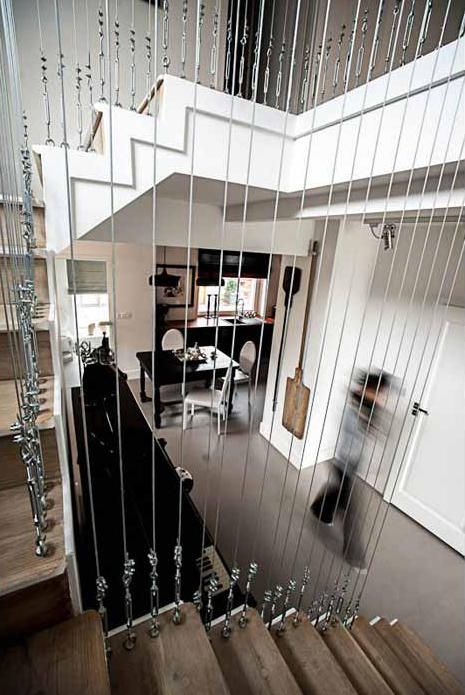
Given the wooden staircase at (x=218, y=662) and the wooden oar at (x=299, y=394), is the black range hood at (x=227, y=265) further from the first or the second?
the wooden staircase at (x=218, y=662)

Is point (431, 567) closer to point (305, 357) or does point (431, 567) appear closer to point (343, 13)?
point (305, 357)

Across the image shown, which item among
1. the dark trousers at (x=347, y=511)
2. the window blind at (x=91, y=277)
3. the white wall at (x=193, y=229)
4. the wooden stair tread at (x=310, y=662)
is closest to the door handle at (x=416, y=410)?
the dark trousers at (x=347, y=511)

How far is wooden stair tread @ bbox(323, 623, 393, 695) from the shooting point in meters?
1.27

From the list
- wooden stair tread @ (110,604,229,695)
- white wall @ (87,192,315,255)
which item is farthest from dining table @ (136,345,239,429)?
wooden stair tread @ (110,604,229,695)

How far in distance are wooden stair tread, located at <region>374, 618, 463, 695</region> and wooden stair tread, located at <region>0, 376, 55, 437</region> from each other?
6.88 feet

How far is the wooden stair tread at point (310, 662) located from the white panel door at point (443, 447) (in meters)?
2.00

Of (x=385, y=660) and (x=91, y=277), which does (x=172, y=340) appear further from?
(x=385, y=660)

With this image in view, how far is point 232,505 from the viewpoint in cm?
301

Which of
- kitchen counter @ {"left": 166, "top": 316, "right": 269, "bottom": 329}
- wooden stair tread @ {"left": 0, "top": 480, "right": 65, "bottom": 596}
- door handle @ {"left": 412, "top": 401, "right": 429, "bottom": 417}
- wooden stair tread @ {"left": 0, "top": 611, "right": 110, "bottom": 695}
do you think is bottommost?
kitchen counter @ {"left": 166, "top": 316, "right": 269, "bottom": 329}

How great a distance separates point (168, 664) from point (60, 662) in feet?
1.23

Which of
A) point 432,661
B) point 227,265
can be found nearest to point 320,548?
point 432,661

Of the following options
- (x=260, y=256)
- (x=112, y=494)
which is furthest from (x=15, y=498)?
(x=260, y=256)

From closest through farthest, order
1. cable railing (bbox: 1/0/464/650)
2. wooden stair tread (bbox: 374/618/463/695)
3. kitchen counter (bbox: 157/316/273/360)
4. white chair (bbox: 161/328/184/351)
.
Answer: cable railing (bbox: 1/0/464/650), wooden stair tread (bbox: 374/618/463/695), white chair (bbox: 161/328/184/351), kitchen counter (bbox: 157/316/273/360)

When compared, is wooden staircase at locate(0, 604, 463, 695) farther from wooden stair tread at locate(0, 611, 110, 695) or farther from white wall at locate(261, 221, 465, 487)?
white wall at locate(261, 221, 465, 487)
